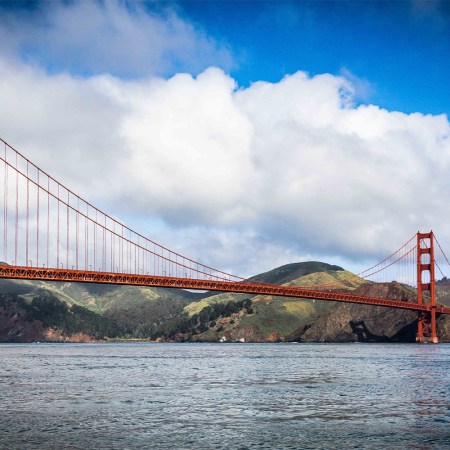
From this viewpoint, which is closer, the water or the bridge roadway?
the water

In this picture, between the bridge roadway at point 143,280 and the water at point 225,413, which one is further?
the bridge roadway at point 143,280

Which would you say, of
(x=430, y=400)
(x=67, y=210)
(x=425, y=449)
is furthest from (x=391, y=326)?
(x=425, y=449)

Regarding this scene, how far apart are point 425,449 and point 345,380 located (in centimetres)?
2668

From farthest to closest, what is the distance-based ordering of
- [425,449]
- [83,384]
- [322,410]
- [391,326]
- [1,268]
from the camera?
[391,326] < [1,268] < [83,384] < [322,410] < [425,449]

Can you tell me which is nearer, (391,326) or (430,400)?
(430,400)

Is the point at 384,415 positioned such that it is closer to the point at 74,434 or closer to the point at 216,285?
the point at 74,434

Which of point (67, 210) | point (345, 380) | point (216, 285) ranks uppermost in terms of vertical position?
point (67, 210)

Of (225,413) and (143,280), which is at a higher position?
(143,280)

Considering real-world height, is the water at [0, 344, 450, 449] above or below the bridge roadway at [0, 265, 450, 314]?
below

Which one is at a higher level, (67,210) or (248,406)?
(67,210)

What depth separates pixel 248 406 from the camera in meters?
32.8

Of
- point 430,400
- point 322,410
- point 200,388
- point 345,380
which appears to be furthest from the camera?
point 345,380

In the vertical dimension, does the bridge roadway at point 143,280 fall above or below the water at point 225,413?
above

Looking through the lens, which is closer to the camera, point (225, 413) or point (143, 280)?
point (225, 413)
